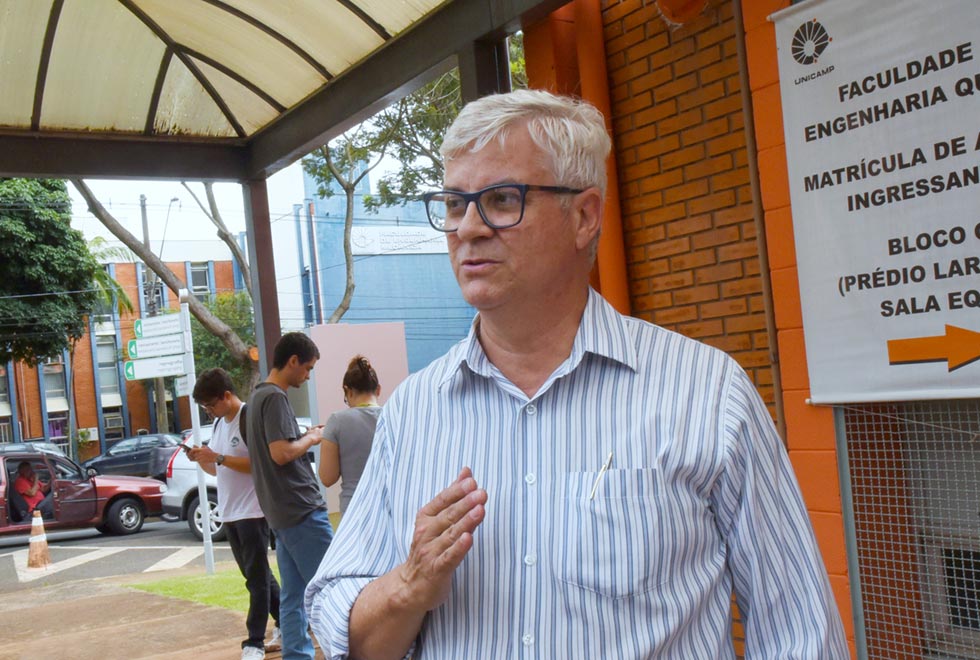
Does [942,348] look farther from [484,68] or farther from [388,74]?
[388,74]

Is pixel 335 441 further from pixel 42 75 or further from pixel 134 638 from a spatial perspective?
pixel 134 638

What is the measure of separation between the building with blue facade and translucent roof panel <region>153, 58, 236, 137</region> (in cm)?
1738

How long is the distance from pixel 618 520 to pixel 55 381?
39.4 metres

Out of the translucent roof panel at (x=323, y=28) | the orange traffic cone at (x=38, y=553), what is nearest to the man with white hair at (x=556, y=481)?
the translucent roof panel at (x=323, y=28)

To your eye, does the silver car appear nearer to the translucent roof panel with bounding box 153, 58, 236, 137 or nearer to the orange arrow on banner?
the translucent roof panel with bounding box 153, 58, 236, 137

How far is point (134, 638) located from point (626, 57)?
5.84 meters

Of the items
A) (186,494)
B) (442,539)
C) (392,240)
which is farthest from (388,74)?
(392,240)

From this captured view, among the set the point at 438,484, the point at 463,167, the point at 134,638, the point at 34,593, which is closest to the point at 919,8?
the point at 463,167

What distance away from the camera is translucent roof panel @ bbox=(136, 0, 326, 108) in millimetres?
5129

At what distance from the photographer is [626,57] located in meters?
4.48

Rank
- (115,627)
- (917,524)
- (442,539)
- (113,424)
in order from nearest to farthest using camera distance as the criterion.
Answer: (442,539), (917,524), (115,627), (113,424)

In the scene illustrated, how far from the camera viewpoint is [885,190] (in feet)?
10.1

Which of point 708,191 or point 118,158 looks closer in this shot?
point 708,191

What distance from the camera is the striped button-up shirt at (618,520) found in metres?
1.45
